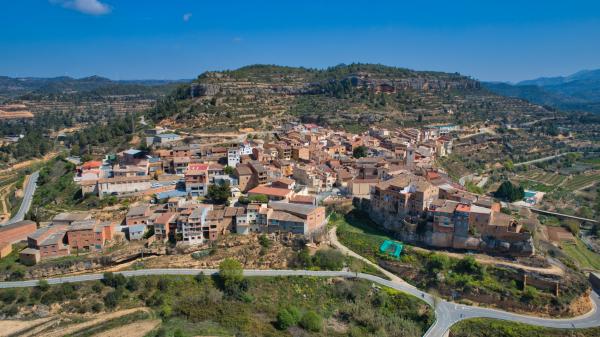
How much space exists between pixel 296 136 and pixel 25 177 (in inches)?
1476

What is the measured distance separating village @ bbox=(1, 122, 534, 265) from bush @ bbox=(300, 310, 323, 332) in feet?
27.6

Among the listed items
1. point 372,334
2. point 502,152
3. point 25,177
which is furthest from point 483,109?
point 25,177

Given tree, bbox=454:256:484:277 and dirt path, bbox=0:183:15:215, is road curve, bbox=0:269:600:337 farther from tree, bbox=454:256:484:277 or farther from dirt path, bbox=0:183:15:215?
dirt path, bbox=0:183:15:215

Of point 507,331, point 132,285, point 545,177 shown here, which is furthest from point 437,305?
point 545,177

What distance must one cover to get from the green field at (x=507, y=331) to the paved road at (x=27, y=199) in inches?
1644

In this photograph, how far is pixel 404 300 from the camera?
104 ft

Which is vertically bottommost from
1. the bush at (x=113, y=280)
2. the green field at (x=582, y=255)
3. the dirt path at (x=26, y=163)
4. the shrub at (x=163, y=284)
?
the green field at (x=582, y=255)

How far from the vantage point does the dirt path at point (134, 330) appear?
27.6 meters

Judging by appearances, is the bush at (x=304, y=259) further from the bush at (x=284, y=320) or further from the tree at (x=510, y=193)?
the tree at (x=510, y=193)

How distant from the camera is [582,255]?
42.8m

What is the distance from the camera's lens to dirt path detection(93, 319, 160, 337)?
90.6 ft

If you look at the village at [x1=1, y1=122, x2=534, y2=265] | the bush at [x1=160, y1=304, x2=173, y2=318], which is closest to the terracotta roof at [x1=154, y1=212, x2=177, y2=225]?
the village at [x1=1, y1=122, x2=534, y2=265]

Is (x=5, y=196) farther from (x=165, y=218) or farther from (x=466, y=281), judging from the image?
(x=466, y=281)

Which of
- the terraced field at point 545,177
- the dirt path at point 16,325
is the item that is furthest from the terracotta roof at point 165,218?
the terraced field at point 545,177
